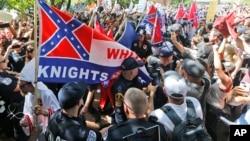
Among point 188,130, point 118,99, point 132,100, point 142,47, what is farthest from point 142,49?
point 188,130

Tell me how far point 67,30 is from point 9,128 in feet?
5.54

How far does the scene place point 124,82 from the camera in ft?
13.1

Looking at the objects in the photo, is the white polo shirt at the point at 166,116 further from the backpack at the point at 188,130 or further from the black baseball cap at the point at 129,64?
the black baseball cap at the point at 129,64

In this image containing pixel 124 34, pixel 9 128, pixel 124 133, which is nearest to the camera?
pixel 124 133

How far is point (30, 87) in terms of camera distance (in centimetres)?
393

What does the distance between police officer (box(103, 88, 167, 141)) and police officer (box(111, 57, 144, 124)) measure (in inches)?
38.2

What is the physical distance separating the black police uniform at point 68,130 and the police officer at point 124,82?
1.01 meters

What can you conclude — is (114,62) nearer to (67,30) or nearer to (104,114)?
(67,30)

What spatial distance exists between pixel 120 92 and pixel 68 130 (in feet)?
4.17

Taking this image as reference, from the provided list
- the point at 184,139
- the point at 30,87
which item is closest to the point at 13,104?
the point at 30,87

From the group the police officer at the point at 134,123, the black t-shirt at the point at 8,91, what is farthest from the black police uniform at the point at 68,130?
the black t-shirt at the point at 8,91

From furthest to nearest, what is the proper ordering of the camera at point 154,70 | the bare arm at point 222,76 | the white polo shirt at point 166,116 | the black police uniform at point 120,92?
the camera at point 154,70
the bare arm at point 222,76
the black police uniform at point 120,92
the white polo shirt at point 166,116

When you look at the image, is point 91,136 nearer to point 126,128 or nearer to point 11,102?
point 126,128

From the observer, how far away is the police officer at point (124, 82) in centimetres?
378
